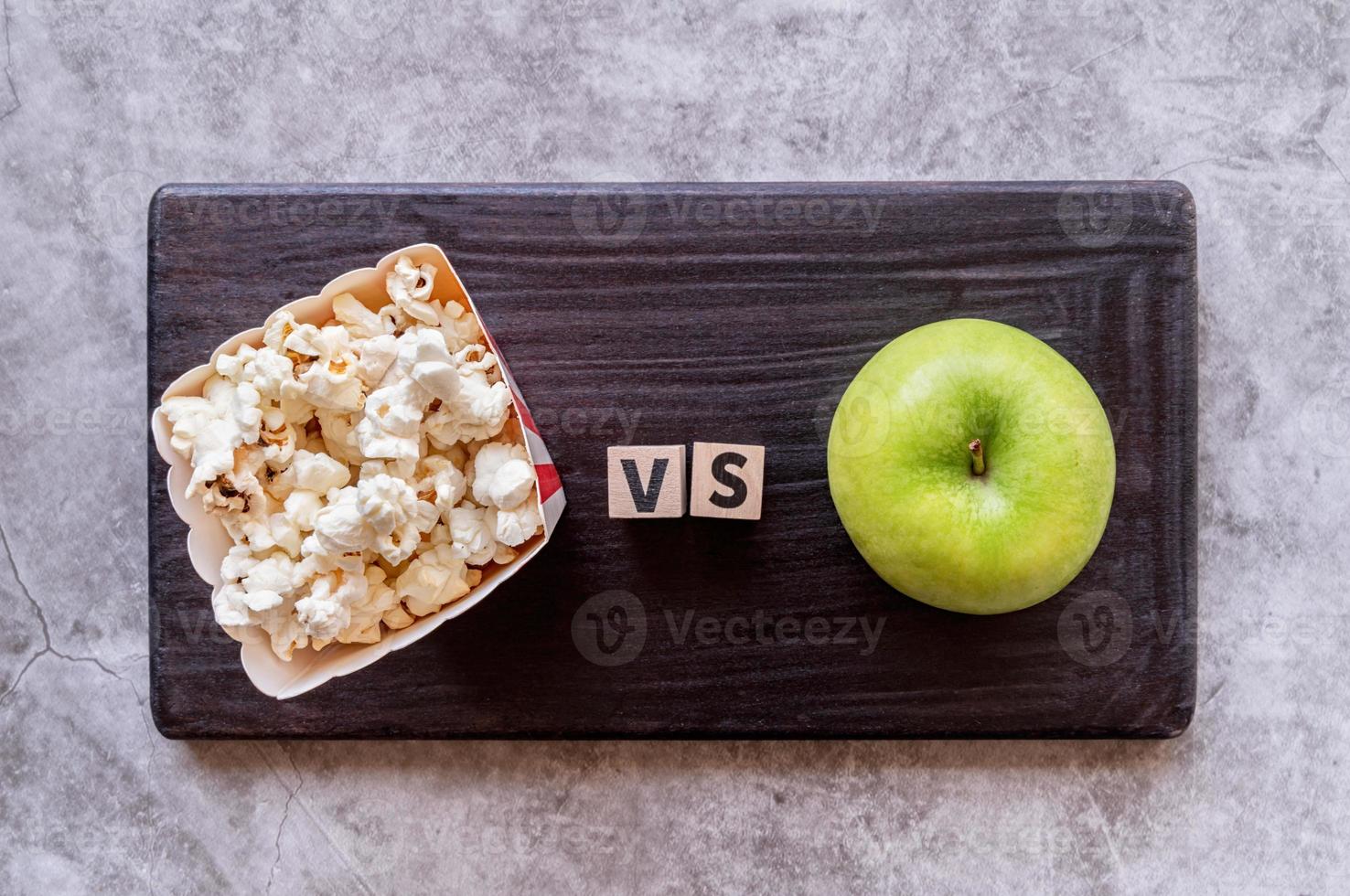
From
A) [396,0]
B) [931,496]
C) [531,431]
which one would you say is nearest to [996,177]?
[931,496]

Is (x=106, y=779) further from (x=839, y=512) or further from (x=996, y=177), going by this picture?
(x=996, y=177)

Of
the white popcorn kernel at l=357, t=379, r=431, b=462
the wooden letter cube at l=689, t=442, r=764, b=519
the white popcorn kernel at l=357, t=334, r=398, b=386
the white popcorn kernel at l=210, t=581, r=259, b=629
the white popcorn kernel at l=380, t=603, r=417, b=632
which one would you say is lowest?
the white popcorn kernel at l=380, t=603, r=417, b=632

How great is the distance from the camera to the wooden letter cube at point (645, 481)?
91 cm

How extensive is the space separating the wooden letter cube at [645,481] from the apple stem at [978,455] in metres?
0.27

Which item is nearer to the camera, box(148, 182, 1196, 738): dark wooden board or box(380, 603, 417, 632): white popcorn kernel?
box(380, 603, 417, 632): white popcorn kernel

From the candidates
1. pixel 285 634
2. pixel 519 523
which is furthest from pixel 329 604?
pixel 519 523

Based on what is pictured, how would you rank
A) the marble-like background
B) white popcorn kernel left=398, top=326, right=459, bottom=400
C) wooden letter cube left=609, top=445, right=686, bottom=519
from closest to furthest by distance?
1. white popcorn kernel left=398, top=326, right=459, bottom=400
2. wooden letter cube left=609, top=445, right=686, bottom=519
3. the marble-like background

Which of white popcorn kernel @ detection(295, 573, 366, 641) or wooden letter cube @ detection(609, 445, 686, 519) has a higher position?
wooden letter cube @ detection(609, 445, 686, 519)

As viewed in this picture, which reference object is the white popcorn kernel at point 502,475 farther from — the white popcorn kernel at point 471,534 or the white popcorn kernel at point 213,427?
the white popcorn kernel at point 213,427

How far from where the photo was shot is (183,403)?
2.69 feet

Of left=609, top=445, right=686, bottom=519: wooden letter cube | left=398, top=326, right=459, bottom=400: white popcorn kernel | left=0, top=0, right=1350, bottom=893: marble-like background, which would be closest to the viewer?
left=398, top=326, right=459, bottom=400: white popcorn kernel

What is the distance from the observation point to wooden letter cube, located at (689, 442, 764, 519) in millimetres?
924

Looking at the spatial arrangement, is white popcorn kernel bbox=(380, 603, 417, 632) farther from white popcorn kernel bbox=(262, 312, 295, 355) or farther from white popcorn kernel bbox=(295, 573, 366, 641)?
white popcorn kernel bbox=(262, 312, 295, 355)

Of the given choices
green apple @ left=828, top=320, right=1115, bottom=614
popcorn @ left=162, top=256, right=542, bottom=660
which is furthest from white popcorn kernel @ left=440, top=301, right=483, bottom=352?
green apple @ left=828, top=320, right=1115, bottom=614
